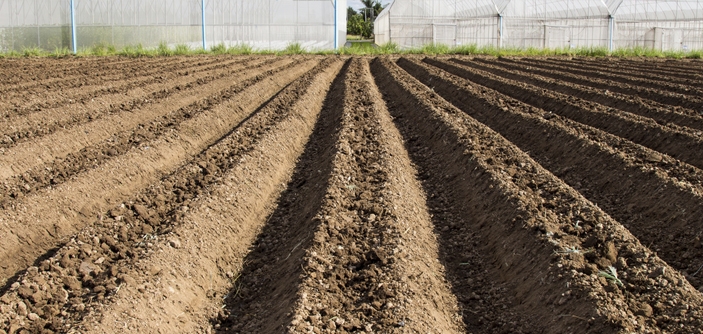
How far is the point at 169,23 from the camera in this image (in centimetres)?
2677

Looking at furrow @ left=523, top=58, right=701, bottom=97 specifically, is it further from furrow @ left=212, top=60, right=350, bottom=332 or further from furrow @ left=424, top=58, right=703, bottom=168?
furrow @ left=212, top=60, right=350, bottom=332

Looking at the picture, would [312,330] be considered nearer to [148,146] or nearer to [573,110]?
[148,146]

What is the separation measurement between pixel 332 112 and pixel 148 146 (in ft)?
11.2

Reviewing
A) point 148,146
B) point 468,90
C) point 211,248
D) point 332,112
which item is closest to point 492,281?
point 211,248

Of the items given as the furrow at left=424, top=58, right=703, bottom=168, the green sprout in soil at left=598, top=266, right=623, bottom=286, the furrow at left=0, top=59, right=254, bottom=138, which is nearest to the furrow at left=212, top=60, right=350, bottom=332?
the green sprout in soil at left=598, top=266, right=623, bottom=286

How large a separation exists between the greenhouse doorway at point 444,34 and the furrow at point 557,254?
23.8 meters

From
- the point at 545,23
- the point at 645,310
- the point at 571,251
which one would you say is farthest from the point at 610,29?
the point at 645,310

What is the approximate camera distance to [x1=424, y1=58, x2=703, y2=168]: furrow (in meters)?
6.66

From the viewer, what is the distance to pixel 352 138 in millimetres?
7098

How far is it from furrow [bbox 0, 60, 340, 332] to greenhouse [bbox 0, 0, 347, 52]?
21.2 meters

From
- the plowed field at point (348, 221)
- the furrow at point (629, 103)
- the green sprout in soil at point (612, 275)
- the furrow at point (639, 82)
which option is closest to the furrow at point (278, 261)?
the plowed field at point (348, 221)

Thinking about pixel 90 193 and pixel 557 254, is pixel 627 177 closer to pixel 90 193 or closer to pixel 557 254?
pixel 557 254

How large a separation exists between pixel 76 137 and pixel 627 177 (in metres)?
5.86

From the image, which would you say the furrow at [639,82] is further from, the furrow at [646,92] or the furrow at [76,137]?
the furrow at [76,137]
